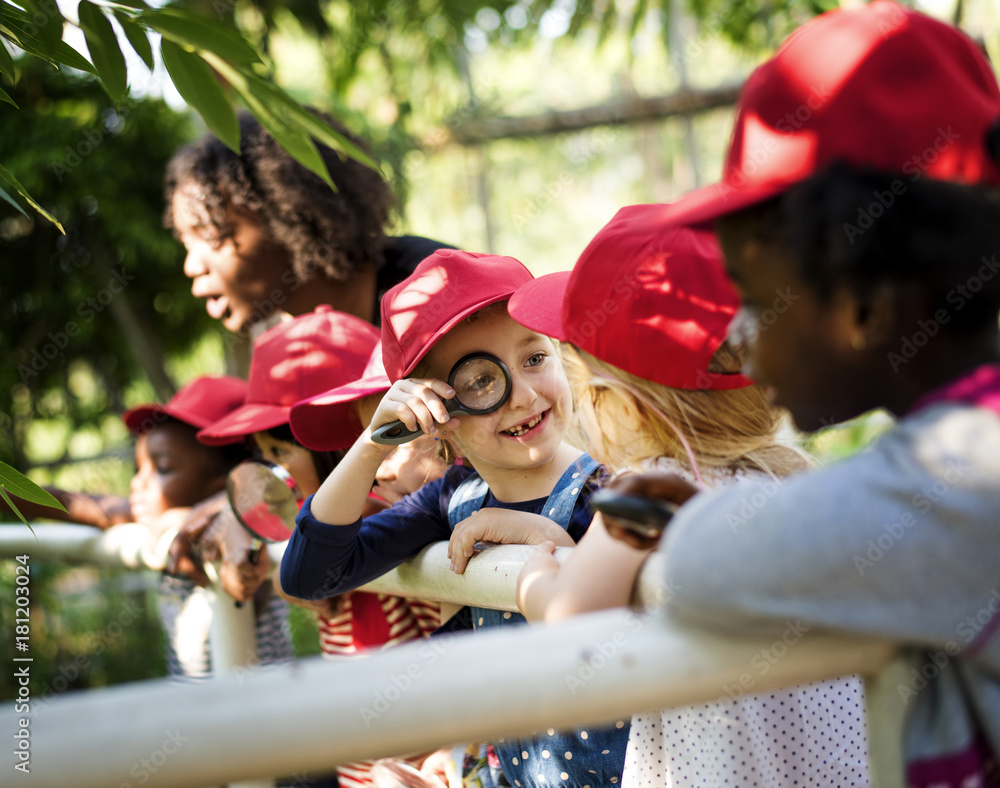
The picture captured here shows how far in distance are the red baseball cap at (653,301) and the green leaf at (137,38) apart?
0.60 meters

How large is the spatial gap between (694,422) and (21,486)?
0.94 meters

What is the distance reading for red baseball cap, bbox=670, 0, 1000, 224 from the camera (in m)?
0.76

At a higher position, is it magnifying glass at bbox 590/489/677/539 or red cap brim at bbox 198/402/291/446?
red cap brim at bbox 198/402/291/446

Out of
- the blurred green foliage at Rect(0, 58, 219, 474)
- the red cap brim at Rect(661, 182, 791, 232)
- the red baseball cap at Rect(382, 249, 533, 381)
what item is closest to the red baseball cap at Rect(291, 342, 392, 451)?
the red baseball cap at Rect(382, 249, 533, 381)

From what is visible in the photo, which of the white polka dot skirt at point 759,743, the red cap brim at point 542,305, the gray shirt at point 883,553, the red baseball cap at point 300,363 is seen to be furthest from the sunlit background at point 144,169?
the gray shirt at point 883,553

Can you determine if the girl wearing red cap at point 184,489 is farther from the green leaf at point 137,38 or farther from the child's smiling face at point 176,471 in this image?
the green leaf at point 137,38

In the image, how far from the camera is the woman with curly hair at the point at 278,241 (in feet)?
7.80

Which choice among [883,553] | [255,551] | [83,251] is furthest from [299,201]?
[83,251]

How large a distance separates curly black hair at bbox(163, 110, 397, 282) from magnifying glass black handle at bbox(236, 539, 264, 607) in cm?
75

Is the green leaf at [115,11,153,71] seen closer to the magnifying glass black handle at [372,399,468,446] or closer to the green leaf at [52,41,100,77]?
the green leaf at [52,41,100,77]

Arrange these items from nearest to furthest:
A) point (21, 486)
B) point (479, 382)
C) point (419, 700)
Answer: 1. point (419, 700)
2. point (21, 486)
3. point (479, 382)

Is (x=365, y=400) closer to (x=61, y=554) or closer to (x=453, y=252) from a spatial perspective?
(x=453, y=252)

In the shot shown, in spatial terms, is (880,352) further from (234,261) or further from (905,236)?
(234,261)

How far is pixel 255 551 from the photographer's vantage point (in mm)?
1944
